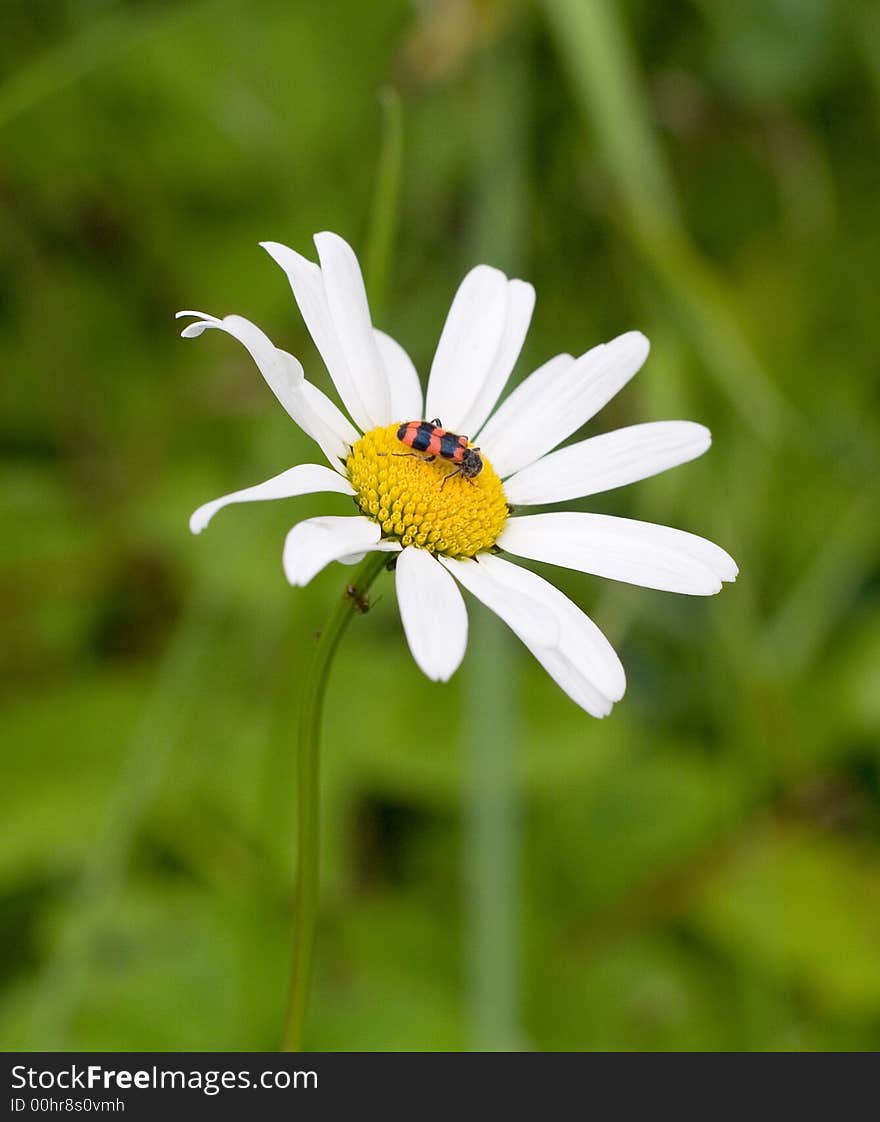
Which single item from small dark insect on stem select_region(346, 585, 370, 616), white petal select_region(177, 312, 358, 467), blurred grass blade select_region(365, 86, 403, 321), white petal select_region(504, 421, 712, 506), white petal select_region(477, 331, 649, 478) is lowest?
small dark insect on stem select_region(346, 585, 370, 616)

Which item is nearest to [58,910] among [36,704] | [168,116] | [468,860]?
[36,704]

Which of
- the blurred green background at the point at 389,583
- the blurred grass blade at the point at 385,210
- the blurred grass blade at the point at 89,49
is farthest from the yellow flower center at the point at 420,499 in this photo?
the blurred grass blade at the point at 89,49

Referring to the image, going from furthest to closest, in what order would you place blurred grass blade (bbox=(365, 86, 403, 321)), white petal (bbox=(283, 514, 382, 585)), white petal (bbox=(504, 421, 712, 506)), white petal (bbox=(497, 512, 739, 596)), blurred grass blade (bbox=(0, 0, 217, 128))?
blurred grass blade (bbox=(0, 0, 217, 128))
blurred grass blade (bbox=(365, 86, 403, 321))
white petal (bbox=(504, 421, 712, 506))
white petal (bbox=(497, 512, 739, 596))
white petal (bbox=(283, 514, 382, 585))

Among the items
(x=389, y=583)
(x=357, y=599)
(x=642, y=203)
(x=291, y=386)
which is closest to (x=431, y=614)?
(x=357, y=599)

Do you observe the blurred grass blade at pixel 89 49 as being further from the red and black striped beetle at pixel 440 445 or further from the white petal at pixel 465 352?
the red and black striped beetle at pixel 440 445

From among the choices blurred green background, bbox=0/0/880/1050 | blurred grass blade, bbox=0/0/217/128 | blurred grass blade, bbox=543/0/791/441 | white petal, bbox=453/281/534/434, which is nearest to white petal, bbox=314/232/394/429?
white petal, bbox=453/281/534/434

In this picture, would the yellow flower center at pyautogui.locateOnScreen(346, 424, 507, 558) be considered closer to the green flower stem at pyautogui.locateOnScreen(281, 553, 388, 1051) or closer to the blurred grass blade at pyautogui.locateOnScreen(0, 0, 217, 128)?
the green flower stem at pyautogui.locateOnScreen(281, 553, 388, 1051)
